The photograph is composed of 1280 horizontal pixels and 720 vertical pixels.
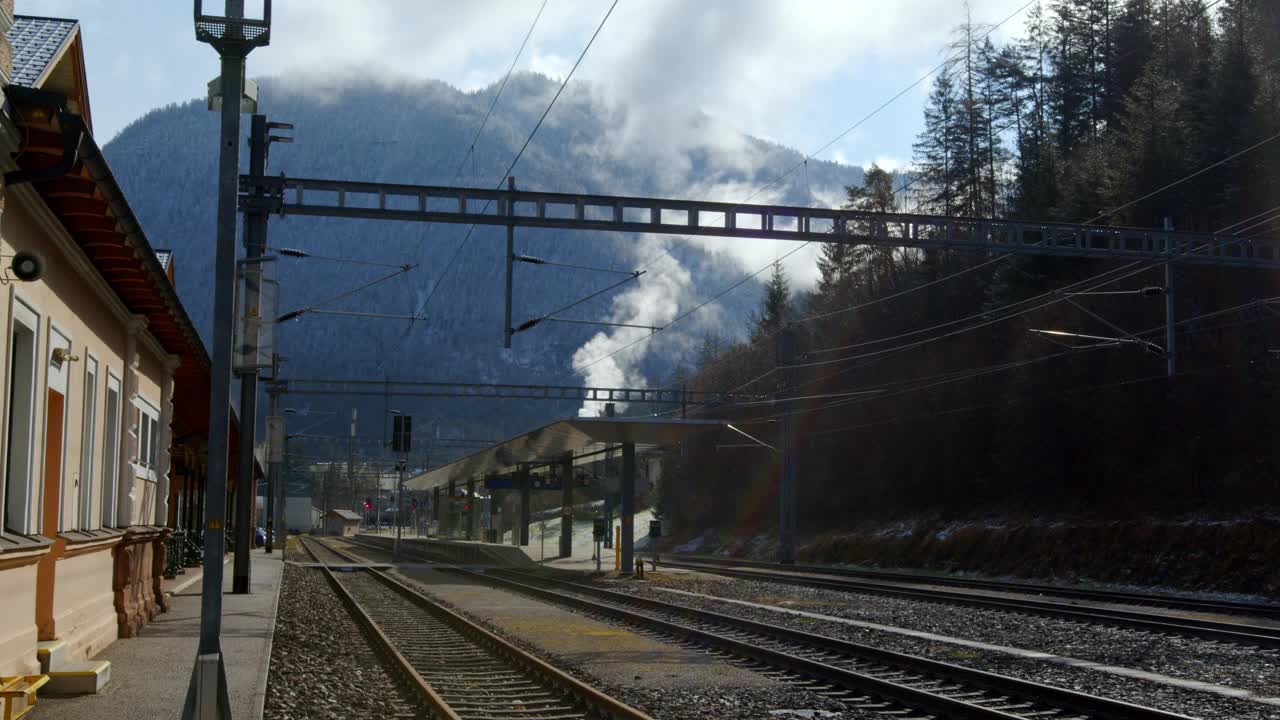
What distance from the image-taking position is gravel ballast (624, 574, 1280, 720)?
12.3m

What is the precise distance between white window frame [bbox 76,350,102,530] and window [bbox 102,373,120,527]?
872 millimetres

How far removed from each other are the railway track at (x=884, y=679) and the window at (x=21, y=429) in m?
7.66

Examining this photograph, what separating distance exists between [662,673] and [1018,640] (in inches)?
222

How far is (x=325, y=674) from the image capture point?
46.3ft

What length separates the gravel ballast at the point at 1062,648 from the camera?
1230 centimetres

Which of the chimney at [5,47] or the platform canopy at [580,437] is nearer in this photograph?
the chimney at [5,47]

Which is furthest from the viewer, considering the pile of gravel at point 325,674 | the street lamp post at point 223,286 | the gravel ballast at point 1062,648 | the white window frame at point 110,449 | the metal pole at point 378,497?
the metal pole at point 378,497

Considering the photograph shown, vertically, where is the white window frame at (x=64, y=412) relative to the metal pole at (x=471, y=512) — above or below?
above

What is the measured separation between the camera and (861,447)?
58906 millimetres

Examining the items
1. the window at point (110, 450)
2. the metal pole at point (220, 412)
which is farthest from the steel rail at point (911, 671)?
the window at point (110, 450)

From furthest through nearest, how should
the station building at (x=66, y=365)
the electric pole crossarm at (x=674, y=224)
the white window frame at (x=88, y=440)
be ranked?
the electric pole crossarm at (x=674, y=224) < the white window frame at (x=88, y=440) < the station building at (x=66, y=365)

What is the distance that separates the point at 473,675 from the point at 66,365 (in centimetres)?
551

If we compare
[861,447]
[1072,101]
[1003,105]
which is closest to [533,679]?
[861,447]

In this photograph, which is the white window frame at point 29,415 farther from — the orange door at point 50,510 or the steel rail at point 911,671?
the steel rail at point 911,671
